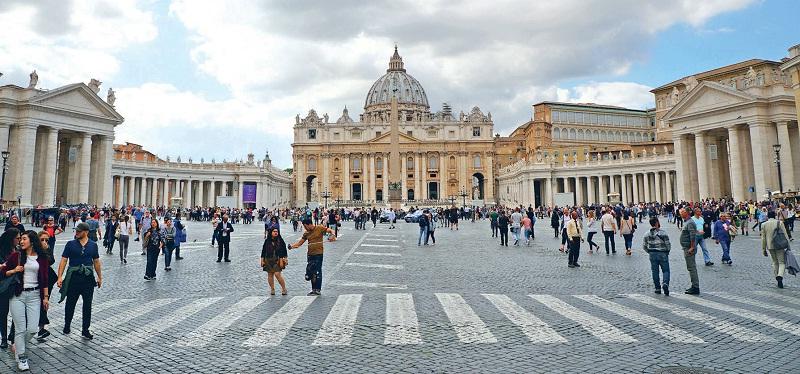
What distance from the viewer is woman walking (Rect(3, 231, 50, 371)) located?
5098 millimetres

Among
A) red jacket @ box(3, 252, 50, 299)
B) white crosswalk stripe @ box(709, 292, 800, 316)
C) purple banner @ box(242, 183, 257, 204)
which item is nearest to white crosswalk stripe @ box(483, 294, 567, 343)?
white crosswalk stripe @ box(709, 292, 800, 316)

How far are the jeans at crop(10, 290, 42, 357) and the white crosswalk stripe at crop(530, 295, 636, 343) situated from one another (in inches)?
249

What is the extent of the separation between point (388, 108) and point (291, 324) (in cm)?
10699

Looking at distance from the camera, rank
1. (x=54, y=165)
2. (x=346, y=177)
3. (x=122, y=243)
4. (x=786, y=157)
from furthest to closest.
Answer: (x=346, y=177) → (x=54, y=165) → (x=786, y=157) → (x=122, y=243)

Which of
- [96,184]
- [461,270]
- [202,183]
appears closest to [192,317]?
[461,270]

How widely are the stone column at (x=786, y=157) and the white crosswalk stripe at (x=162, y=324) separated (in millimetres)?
39448

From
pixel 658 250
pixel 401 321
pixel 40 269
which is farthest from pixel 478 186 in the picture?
pixel 40 269

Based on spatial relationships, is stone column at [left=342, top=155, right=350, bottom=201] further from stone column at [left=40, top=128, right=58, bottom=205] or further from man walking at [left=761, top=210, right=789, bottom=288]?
man walking at [left=761, top=210, right=789, bottom=288]

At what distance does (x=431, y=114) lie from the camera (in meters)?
118

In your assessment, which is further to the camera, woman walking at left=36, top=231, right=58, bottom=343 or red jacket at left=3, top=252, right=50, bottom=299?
woman walking at left=36, top=231, right=58, bottom=343

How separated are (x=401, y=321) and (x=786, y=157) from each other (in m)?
38.5

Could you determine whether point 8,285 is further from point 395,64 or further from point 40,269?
point 395,64

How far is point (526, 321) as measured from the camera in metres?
6.75

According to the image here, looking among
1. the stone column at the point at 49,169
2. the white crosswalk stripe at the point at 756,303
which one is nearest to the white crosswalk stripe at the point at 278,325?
the white crosswalk stripe at the point at 756,303
